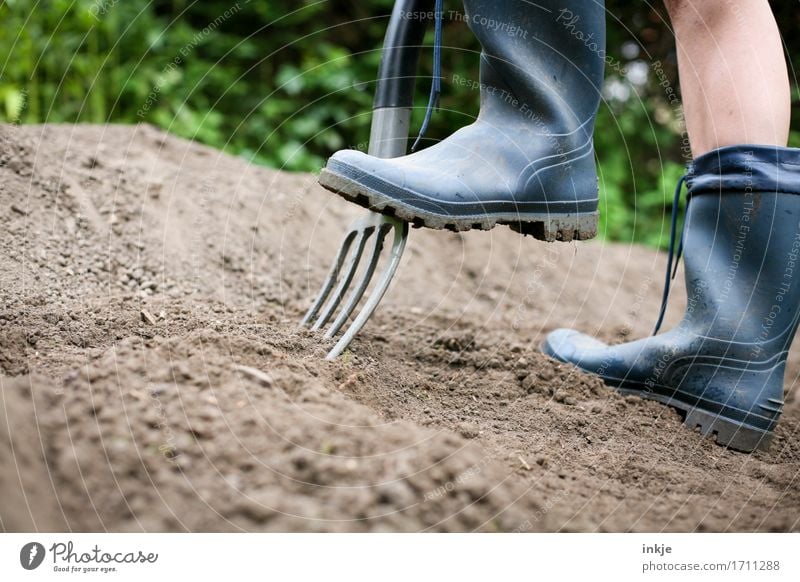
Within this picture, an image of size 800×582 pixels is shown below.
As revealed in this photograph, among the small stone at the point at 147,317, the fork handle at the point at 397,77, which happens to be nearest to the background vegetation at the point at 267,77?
the fork handle at the point at 397,77

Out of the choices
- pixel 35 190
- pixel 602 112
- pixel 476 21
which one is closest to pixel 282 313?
pixel 35 190

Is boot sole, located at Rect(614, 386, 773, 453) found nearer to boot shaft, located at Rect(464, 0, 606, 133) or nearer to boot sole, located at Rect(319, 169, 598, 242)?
boot sole, located at Rect(319, 169, 598, 242)

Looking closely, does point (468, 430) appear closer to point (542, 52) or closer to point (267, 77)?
point (542, 52)

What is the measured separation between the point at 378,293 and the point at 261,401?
38 cm

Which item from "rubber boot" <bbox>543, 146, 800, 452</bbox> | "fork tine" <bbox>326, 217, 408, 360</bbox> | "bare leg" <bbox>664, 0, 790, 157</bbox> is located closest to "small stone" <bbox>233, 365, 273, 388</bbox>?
"fork tine" <bbox>326, 217, 408, 360</bbox>

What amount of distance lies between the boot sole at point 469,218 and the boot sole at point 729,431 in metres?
0.38

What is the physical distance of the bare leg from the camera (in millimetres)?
1159

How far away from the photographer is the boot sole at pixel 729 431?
1.17 meters

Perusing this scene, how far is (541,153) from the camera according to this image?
122 cm

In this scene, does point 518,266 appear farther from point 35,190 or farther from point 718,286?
point 35,190

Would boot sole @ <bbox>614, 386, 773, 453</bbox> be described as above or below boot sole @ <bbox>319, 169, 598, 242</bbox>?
below

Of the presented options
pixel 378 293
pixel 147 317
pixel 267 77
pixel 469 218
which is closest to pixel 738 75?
pixel 469 218

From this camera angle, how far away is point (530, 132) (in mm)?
1233

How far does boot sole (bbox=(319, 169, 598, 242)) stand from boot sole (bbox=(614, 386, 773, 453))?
1.26 ft
